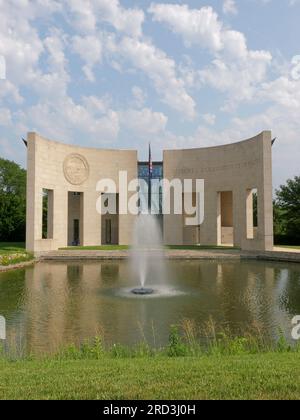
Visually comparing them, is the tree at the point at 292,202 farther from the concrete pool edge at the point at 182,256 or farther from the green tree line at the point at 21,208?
the concrete pool edge at the point at 182,256

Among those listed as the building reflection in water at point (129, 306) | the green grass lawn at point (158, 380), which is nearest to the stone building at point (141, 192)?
the building reflection in water at point (129, 306)

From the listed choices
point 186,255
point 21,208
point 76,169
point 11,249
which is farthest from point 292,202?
point 21,208

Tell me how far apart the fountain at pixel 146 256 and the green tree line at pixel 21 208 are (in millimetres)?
11728

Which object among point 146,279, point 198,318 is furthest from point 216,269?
point 198,318

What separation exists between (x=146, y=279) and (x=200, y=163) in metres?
21.3

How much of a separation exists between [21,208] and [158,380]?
131 feet

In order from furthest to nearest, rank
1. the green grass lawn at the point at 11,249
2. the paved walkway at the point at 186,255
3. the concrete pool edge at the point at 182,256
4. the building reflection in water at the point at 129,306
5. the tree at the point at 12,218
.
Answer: the tree at the point at 12,218, the paved walkway at the point at 186,255, the concrete pool edge at the point at 182,256, the green grass lawn at the point at 11,249, the building reflection in water at the point at 129,306

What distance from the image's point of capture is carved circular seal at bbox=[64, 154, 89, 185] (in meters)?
34.6

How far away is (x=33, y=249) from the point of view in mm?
28688

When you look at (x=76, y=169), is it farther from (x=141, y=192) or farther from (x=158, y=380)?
(x=158, y=380)

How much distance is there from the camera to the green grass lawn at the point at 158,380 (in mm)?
3852

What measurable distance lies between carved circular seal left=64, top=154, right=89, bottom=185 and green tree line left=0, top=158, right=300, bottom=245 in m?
9.70

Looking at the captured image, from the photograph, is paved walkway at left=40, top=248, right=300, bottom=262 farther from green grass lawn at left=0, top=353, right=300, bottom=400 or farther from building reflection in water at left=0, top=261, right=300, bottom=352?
green grass lawn at left=0, top=353, right=300, bottom=400
